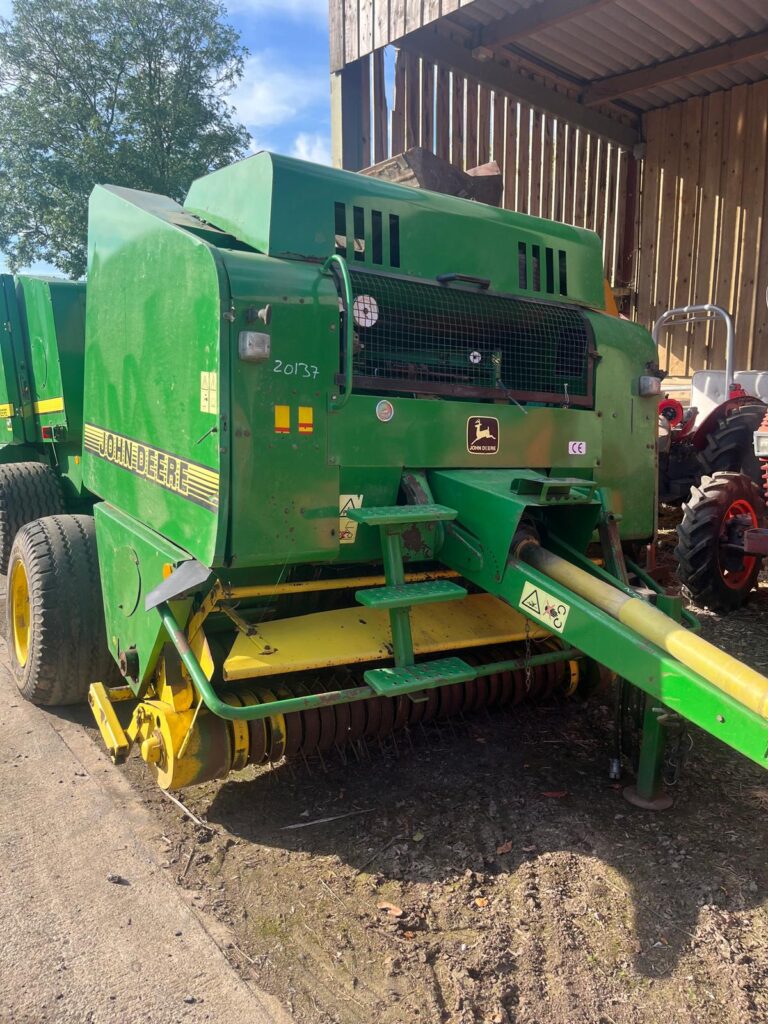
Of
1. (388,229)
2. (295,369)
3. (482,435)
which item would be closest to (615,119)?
(388,229)

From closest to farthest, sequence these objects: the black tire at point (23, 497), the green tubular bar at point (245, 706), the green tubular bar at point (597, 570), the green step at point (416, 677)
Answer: the green tubular bar at point (245, 706)
the green step at point (416, 677)
the green tubular bar at point (597, 570)
the black tire at point (23, 497)

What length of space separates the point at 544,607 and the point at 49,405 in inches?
181

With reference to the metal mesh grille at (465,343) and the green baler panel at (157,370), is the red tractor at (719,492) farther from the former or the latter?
the green baler panel at (157,370)


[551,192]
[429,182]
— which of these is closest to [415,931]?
[429,182]

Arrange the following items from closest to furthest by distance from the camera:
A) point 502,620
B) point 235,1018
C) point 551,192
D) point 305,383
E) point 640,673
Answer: point 235,1018, point 640,673, point 305,383, point 502,620, point 551,192

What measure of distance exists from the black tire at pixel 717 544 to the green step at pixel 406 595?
9.72 ft

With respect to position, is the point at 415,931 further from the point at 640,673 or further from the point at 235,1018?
the point at 640,673

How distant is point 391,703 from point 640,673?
129cm

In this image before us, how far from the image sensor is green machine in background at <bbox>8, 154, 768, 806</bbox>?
9.35 feet

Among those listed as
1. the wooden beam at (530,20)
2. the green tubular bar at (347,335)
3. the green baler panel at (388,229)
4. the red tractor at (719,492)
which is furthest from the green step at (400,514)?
the wooden beam at (530,20)

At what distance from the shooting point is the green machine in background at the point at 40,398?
5750 millimetres

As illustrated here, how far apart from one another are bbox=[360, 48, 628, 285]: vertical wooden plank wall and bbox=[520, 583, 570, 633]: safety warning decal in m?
6.20

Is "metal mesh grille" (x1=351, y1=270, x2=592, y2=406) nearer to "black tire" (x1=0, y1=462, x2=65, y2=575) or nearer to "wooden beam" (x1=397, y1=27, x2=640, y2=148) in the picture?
"black tire" (x1=0, y1=462, x2=65, y2=575)

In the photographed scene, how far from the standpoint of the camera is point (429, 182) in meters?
5.36
